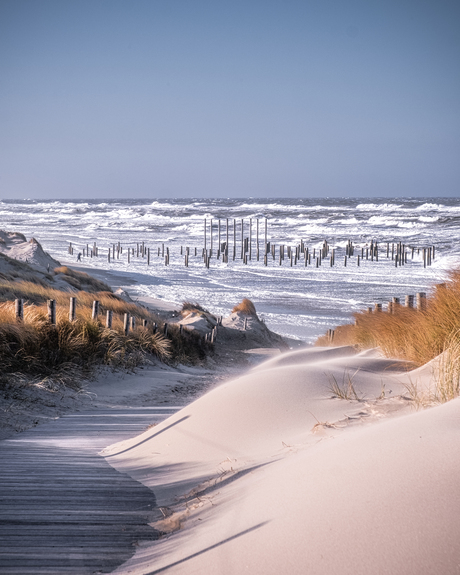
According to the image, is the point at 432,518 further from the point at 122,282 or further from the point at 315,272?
the point at 315,272

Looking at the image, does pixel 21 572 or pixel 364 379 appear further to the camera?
pixel 364 379

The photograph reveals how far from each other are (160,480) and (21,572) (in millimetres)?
1499

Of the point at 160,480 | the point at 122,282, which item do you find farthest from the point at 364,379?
the point at 122,282

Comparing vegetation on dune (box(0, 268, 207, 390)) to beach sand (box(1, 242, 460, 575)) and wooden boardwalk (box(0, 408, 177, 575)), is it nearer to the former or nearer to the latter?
wooden boardwalk (box(0, 408, 177, 575))

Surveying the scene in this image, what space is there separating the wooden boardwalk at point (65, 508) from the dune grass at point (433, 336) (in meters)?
2.69

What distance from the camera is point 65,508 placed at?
366 cm

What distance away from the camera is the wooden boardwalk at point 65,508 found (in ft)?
9.68

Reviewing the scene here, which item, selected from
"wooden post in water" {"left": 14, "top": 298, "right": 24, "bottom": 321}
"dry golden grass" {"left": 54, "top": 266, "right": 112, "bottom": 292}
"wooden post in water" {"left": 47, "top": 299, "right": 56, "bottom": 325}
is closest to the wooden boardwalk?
"wooden post in water" {"left": 14, "top": 298, "right": 24, "bottom": 321}

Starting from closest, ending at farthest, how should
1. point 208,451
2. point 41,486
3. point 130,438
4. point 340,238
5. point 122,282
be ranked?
point 41,486, point 208,451, point 130,438, point 122,282, point 340,238

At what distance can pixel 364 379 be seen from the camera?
6.23 m

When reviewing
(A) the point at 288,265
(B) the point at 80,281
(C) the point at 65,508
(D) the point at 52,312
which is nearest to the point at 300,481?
(C) the point at 65,508

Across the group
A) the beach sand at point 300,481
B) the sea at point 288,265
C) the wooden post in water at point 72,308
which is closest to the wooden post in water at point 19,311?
the wooden post in water at point 72,308

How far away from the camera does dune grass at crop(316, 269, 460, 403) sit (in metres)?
4.85

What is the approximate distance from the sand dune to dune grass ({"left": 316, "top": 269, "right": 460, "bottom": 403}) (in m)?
0.46
